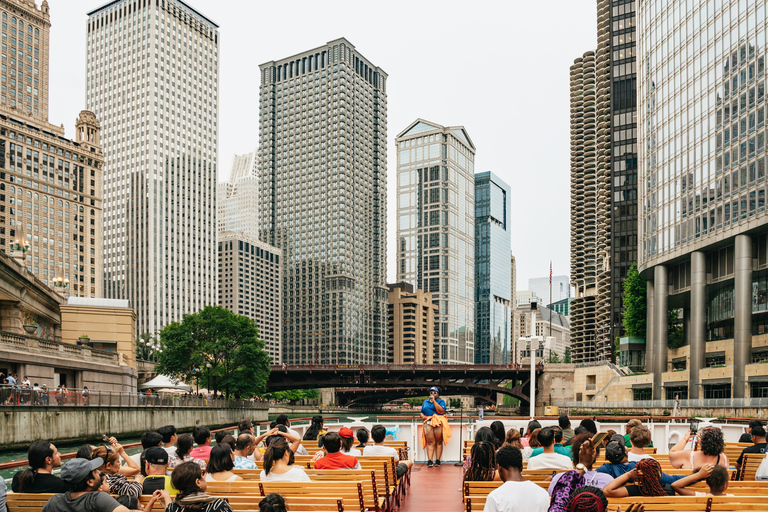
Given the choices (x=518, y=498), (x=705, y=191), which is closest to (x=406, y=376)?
(x=705, y=191)

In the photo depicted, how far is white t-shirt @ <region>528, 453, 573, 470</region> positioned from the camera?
385 inches

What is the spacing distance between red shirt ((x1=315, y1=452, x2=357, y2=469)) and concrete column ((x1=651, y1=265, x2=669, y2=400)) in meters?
69.2

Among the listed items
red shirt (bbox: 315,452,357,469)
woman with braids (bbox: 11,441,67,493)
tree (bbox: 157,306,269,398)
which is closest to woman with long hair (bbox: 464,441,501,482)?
red shirt (bbox: 315,452,357,469)

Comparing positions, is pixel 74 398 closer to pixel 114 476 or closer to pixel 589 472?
pixel 114 476

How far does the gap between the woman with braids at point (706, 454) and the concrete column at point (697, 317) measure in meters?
61.1

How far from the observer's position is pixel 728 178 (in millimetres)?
62219

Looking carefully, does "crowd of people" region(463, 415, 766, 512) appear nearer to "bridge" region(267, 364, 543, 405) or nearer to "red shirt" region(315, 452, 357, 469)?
"red shirt" region(315, 452, 357, 469)

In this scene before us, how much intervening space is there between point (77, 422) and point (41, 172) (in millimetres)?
118398

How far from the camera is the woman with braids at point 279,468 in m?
8.94

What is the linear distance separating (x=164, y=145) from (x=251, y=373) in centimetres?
12298

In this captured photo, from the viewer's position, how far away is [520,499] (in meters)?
6.89

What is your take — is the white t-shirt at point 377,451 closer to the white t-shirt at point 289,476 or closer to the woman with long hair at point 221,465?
the white t-shirt at point 289,476

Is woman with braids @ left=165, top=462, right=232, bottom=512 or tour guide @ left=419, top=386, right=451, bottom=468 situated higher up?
woman with braids @ left=165, top=462, right=232, bottom=512

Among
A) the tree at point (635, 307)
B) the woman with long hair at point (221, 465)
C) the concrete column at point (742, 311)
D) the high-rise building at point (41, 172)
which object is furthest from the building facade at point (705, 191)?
the high-rise building at point (41, 172)
